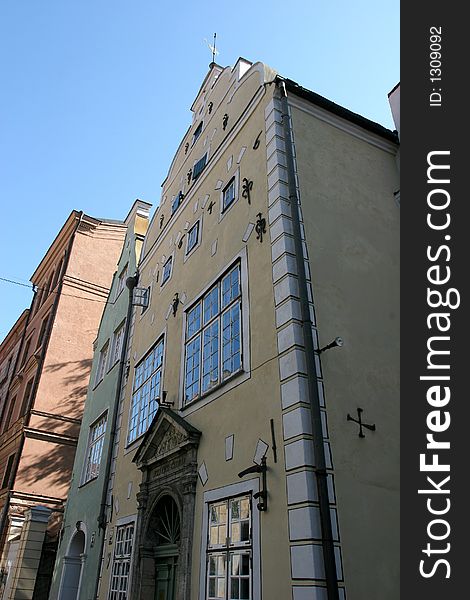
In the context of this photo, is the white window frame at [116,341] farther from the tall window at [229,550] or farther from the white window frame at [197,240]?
the tall window at [229,550]

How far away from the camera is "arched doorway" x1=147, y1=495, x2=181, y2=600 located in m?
8.27

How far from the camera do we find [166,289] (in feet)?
38.6

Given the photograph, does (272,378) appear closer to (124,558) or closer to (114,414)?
(124,558)

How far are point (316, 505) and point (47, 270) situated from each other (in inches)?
938

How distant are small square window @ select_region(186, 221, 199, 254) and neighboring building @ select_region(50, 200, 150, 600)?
4201 millimetres

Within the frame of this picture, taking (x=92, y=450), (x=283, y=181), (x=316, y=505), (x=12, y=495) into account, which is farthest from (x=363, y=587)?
(x=12, y=495)

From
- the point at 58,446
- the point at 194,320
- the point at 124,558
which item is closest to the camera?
the point at 194,320

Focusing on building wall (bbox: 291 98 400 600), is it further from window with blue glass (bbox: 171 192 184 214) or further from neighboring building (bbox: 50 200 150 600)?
neighboring building (bbox: 50 200 150 600)

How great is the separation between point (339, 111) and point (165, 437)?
21.6ft

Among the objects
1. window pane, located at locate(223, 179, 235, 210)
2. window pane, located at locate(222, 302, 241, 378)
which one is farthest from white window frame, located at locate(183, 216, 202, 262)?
window pane, located at locate(222, 302, 241, 378)

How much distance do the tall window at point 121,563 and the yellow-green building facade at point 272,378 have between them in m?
0.05

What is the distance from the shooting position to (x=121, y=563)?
9.86 meters

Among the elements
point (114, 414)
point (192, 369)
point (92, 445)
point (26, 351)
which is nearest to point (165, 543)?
point (192, 369)

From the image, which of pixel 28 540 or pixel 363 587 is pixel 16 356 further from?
pixel 363 587
